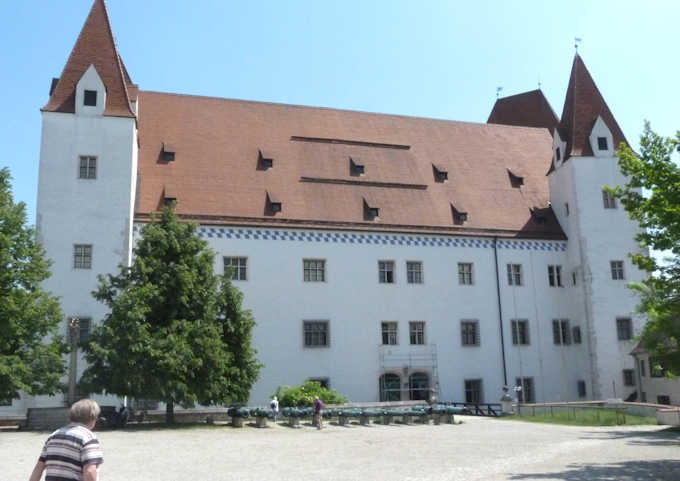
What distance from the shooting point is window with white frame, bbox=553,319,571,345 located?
3074 cm

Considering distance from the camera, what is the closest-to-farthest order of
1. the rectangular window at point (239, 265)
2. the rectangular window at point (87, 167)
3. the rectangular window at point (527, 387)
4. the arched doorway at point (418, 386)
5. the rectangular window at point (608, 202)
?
the rectangular window at point (87, 167) → the rectangular window at point (239, 265) → the arched doorway at point (418, 386) → the rectangular window at point (527, 387) → the rectangular window at point (608, 202)

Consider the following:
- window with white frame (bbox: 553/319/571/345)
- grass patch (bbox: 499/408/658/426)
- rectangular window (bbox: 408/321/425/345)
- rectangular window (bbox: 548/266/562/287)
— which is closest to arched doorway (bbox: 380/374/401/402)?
rectangular window (bbox: 408/321/425/345)

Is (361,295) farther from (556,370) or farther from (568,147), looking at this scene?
(568,147)

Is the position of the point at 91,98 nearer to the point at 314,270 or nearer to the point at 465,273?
the point at 314,270

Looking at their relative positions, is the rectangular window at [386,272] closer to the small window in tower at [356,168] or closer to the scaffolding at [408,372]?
the scaffolding at [408,372]

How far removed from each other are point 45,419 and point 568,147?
2525 centimetres

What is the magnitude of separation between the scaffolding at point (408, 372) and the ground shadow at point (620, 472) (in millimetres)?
16727

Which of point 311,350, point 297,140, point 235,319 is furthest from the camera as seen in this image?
point 297,140

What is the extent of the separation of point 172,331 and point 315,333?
8603mm

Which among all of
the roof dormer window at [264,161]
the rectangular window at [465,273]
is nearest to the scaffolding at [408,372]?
the rectangular window at [465,273]

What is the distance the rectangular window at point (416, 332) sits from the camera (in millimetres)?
28891

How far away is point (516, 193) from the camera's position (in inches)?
1328

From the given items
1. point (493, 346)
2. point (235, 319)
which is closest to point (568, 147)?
point (493, 346)

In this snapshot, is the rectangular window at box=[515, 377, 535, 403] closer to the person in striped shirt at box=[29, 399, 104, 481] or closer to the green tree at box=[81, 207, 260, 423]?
the green tree at box=[81, 207, 260, 423]
